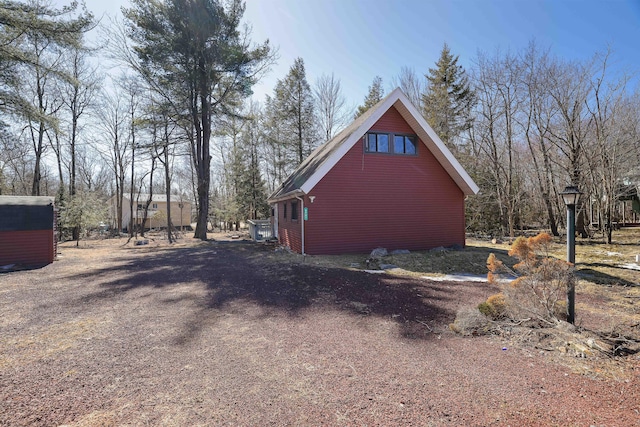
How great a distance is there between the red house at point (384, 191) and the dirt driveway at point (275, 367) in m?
4.96

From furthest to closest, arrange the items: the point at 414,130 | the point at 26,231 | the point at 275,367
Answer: the point at 414,130 < the point at 26,231 < the point at 275,367

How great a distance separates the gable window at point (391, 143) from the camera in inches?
445

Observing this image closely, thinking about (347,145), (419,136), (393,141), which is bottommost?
(347,145)

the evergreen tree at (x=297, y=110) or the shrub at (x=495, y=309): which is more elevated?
the evergreen tree at (x=297, y=110)

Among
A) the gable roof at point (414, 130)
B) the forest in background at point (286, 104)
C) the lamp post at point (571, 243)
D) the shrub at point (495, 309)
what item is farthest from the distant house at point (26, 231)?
the lamp post at point (571, 243)

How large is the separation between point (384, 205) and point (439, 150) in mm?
2983

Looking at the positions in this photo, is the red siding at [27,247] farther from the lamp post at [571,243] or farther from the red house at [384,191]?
the lamp post at [571,243]

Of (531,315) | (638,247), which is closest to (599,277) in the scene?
(531,315)

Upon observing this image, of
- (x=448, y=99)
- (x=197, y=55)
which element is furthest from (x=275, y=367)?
(x=448, y=99)

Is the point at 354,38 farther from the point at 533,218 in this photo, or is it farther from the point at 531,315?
the point at 533,218

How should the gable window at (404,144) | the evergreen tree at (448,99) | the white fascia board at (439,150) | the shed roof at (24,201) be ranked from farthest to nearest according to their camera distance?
1. the evergreen tree at (448,99)
2. the gable window at (404,144)
3. the white fascia board at (439,150)
4. the shed roof at (24,201)

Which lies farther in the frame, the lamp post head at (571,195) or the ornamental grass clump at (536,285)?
the lamp post head at (571,195)

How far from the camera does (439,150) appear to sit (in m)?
11.4

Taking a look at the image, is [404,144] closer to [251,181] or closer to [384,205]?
[384,205]
